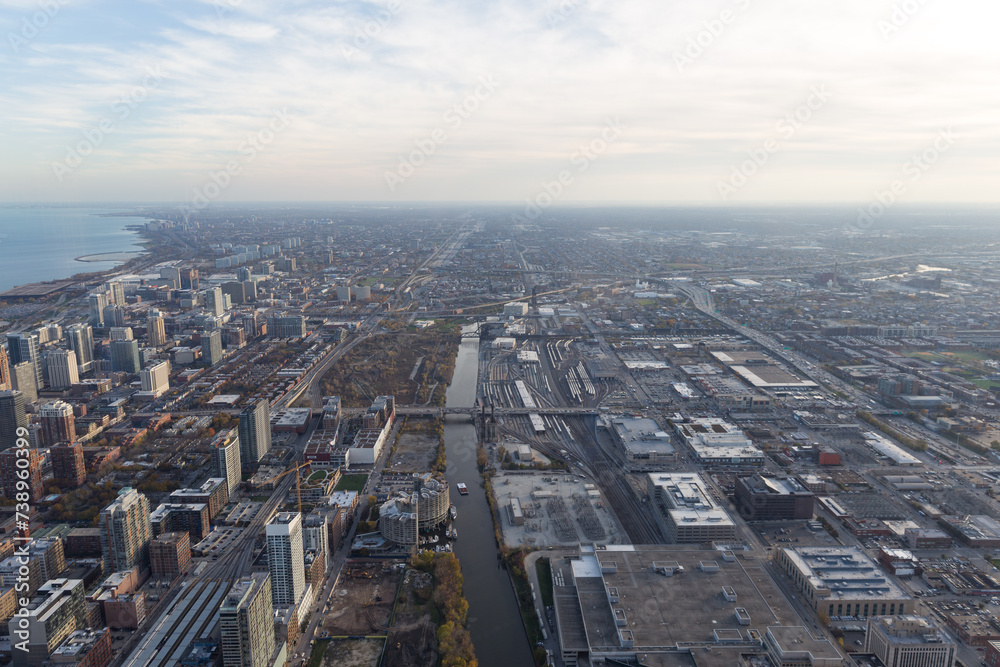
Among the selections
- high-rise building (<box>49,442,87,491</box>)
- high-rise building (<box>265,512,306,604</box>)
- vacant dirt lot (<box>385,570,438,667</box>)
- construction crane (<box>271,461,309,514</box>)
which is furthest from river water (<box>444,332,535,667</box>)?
high-rise building (<box>49,442,87,491</box>)

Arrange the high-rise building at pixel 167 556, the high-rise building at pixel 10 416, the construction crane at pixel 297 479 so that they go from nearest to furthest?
the high-rise building at pixel 167 556
the construction crane at pixel 297 479
the high-rise building at pixel 10 416

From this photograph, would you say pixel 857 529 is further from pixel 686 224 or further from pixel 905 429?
pixel 686 224

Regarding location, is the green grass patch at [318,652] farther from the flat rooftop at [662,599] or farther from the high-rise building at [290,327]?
the high-rise building at [290,327]

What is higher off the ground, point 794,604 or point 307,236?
point 307,236

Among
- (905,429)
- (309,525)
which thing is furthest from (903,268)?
(309,525)

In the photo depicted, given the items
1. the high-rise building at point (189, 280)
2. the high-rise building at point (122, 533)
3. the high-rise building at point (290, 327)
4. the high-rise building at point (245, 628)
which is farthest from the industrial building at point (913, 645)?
the high-rise building at point (189, 280)

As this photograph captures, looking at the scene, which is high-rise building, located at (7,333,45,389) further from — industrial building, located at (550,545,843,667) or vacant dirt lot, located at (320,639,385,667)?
industrial building, located at (550,545,843,667)

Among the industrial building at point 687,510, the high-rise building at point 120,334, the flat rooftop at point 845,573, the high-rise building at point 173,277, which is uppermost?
the high-rise building at point 173,277
